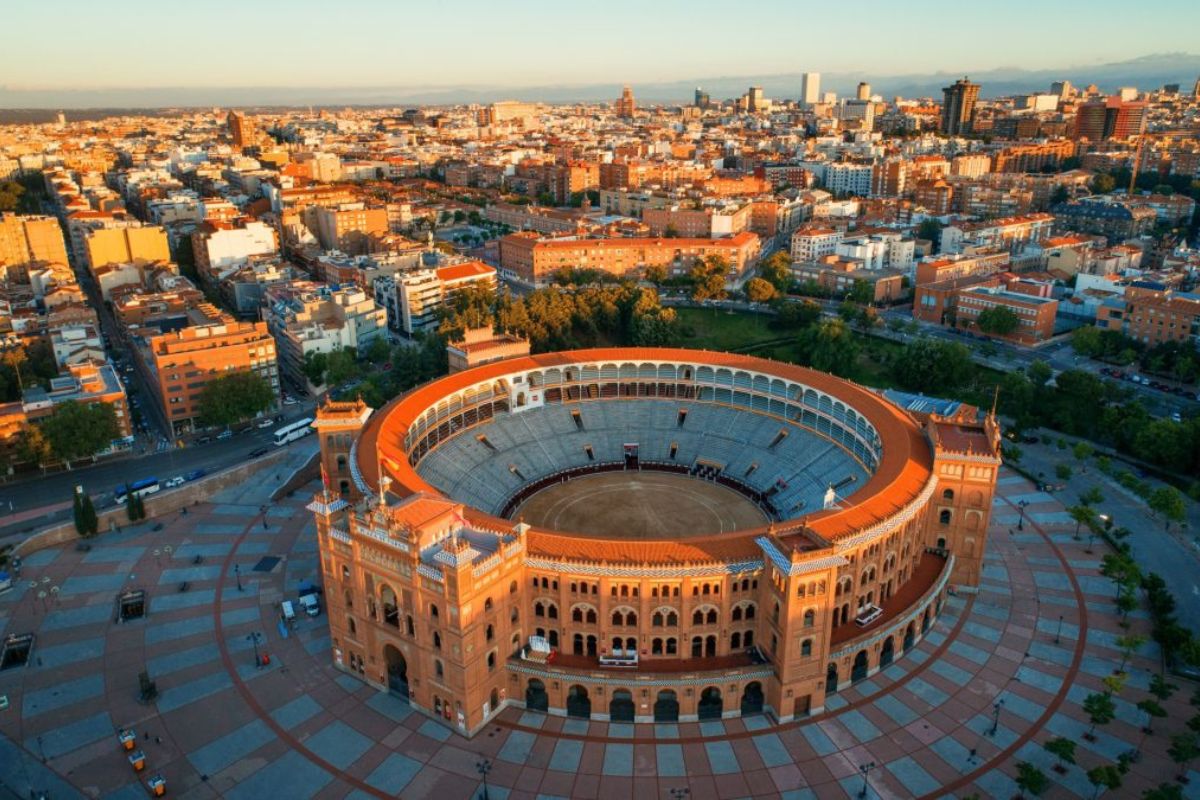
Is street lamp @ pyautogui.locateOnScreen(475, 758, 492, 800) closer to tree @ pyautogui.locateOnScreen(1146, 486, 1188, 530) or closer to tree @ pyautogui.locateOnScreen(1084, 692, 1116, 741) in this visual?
tree @ pyautogui.locateOnScreen(1084, 692, 1116, 741)

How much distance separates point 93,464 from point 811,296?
456ft

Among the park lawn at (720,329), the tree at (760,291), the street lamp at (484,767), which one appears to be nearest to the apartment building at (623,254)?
the tree at (760,291)

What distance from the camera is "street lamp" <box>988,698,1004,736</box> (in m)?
62.9

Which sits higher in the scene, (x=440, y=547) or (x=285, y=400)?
(x=440, y=547)

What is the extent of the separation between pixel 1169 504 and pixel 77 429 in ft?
417

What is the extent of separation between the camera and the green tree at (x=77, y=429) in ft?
341

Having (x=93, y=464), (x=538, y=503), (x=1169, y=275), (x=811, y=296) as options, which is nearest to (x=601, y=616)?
(x=538, y=503)

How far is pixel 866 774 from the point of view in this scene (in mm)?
58719

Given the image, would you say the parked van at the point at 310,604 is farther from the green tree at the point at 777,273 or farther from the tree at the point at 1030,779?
the green tree at the point at 777,273

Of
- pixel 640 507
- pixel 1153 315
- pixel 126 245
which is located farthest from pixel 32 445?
pixel 1153 315

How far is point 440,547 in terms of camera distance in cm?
6234

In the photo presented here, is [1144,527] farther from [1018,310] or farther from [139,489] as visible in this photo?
[139,489]

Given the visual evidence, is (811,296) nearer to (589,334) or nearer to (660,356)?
(589,334)

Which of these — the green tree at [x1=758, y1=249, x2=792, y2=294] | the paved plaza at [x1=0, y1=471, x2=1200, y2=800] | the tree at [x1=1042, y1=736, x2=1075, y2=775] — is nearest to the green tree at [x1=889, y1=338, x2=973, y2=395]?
the green tree at [x1=758, y1=249, x2=792, y2=294]
